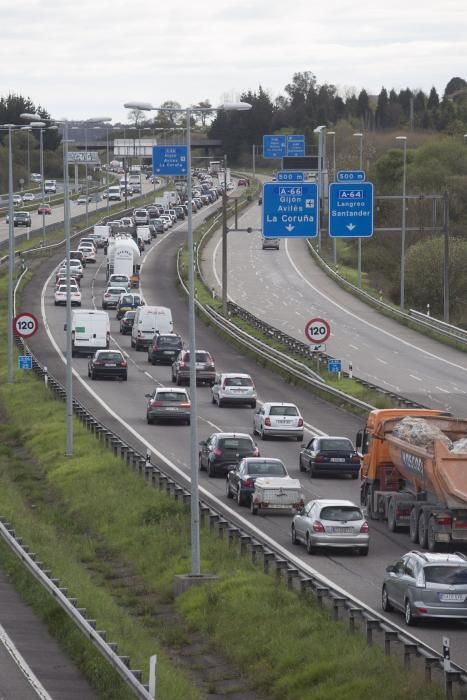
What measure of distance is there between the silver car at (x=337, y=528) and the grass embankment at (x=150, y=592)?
1919 mm

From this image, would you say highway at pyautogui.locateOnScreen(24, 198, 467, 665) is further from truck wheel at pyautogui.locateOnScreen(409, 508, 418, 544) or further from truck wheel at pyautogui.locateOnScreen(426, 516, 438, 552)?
truck wheel at pyautogui.locateOnScreen(426, 516, 438, 552)

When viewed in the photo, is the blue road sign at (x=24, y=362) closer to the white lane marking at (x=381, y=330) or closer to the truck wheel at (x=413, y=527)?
the white lane marking at (x=381, y=330)

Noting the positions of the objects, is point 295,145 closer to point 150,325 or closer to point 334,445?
point 150,325

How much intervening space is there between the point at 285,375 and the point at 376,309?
25000 mm

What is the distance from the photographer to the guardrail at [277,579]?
22.0 meters

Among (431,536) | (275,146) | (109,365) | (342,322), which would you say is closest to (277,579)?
(431,536)

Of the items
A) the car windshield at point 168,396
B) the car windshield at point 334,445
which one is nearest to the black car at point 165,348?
the car windshield at point 168,396

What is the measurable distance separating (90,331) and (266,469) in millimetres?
34097

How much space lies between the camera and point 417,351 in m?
76.8

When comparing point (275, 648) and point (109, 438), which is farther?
point (109, 438)

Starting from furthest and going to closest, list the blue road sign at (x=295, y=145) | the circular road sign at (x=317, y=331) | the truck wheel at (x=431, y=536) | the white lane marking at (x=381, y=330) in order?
1. the blue road sign at (x=295, y=145)
2. the white lane marking at (x=381, y=330)
3. the circular road sign at (x=317, y=331)
4. the truck wheel at (x=431, y=536)

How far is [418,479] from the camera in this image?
36.4 metres

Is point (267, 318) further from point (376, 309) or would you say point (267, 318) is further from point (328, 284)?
point (328, 284)

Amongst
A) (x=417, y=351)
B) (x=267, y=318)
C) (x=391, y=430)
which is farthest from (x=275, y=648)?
(x=267, y=318)
